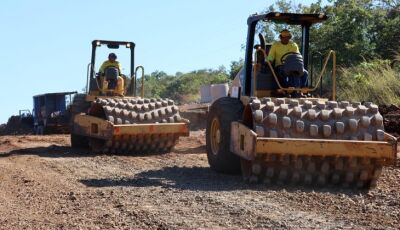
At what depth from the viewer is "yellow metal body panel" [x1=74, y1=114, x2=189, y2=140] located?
14492 mm

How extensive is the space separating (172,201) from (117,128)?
6.28 meters

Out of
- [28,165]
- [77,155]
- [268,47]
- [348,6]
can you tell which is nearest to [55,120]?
[348,6]

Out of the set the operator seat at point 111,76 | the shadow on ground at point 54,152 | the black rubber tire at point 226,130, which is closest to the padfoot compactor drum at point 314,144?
the black rubber tire at point 226,130

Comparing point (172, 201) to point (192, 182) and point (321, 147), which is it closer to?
point (192, 182)

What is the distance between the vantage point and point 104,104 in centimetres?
1507

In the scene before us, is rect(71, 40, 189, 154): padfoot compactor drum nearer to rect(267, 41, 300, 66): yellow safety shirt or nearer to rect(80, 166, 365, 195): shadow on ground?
rect(80, 166, 365, 195): shadow on ground

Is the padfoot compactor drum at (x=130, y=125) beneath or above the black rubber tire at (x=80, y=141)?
above

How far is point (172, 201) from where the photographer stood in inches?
328

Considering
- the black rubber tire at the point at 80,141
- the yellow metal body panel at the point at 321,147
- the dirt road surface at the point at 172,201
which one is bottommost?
the dirt road surface at the point at 172,201

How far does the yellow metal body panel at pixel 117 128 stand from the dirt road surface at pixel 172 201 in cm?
200

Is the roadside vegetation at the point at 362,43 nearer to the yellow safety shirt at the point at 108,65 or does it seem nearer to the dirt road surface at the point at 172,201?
the yellow safety shirt at the point at 108,65

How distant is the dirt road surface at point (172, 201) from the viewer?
280 inches

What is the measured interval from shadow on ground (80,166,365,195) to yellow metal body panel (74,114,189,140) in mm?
2617

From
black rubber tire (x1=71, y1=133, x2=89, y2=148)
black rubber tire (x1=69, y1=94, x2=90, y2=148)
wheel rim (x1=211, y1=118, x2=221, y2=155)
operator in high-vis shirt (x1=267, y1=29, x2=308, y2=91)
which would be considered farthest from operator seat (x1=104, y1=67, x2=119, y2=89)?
operator in high-vis shirt (x1=267, y1=29, x2=308, y2=91)
